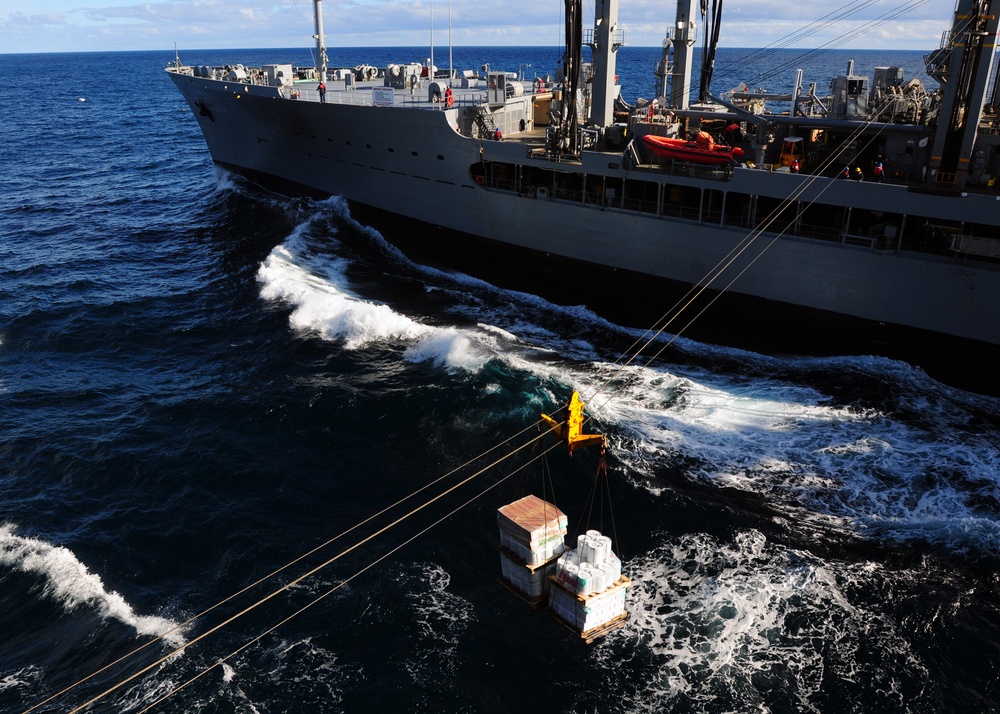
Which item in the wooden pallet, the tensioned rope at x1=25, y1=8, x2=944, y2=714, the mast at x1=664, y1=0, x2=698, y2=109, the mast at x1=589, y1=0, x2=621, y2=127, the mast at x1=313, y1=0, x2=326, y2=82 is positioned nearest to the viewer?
the wooden pallet

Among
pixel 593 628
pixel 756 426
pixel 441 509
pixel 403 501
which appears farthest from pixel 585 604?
pixel 756 426

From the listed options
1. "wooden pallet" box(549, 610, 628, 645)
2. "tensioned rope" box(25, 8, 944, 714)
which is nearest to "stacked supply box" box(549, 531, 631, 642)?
"wooden pallet" box(549, 610, 628, 645)

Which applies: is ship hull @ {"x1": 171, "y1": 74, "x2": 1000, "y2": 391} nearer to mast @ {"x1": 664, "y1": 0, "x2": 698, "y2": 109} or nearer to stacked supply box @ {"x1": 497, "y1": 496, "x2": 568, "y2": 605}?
mast @ {"x1": 664, "y1": 0, "x2": 698, "y2": 109}

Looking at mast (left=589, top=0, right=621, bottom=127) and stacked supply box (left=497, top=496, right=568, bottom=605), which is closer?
stacked supply box (left=497, top=496, right=568, bottom=605)

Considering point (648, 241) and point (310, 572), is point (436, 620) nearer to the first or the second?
point (310, 572)

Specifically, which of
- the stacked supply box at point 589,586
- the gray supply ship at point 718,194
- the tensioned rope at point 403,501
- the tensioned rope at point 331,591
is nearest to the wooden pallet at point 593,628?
the stacked supply box at point 589,586

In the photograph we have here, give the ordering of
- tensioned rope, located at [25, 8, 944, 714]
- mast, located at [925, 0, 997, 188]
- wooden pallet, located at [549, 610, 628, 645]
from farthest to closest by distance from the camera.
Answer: mast, located at [925, 0, 997, 188] < tensioned rope, located at [25, 8, 944, 714] < wooden pallet, located at [549, 610, 628, 645]

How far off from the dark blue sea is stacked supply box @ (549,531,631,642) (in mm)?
2608

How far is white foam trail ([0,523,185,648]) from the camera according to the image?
16.3 m

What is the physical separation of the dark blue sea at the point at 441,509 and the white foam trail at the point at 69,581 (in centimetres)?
7

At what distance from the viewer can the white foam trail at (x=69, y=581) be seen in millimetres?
16312

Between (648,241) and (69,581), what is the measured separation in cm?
2509

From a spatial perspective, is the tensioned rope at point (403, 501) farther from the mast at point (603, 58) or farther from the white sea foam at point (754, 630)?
the mast at point (603, 58)

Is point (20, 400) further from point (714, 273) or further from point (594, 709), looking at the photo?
point (714, 273)
